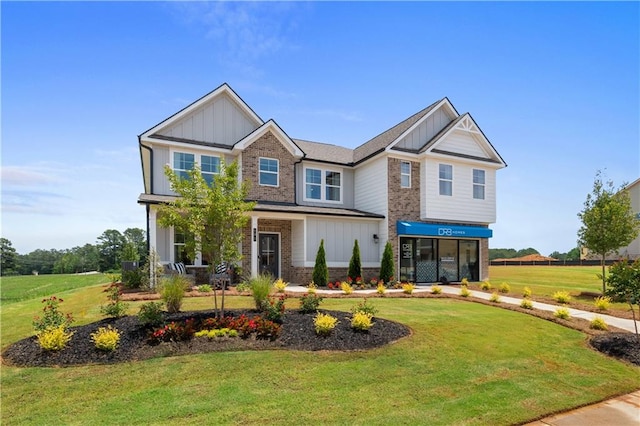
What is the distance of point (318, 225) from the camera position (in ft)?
67.4

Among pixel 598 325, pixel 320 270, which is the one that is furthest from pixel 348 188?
pixel 598 325

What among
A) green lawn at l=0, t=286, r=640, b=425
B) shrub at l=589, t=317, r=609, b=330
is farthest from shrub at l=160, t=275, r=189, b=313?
shrub at l=589, t=317, r=609, b=330

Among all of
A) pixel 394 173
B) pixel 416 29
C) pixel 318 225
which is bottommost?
pixel 318 225

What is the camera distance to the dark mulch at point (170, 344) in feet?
23.4

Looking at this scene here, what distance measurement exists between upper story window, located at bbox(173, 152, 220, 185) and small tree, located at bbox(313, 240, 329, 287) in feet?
22.1

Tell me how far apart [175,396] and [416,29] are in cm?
1136

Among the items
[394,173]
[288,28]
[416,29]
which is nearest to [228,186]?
[288,28]

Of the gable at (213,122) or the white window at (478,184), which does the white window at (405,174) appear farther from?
the gable at (213,122)

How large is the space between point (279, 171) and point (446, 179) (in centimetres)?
997

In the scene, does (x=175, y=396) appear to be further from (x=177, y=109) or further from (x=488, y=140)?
(x=488, y=140)

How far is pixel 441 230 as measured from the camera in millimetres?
22453

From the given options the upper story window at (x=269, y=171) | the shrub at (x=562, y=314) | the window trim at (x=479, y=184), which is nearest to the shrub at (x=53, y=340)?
the shrub at (x=562, y=314)

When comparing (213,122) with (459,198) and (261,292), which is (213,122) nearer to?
(261,292)

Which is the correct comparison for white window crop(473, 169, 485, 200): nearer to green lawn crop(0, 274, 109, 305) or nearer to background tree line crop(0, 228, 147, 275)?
green lawn crop(0, 274, 109, 305)
